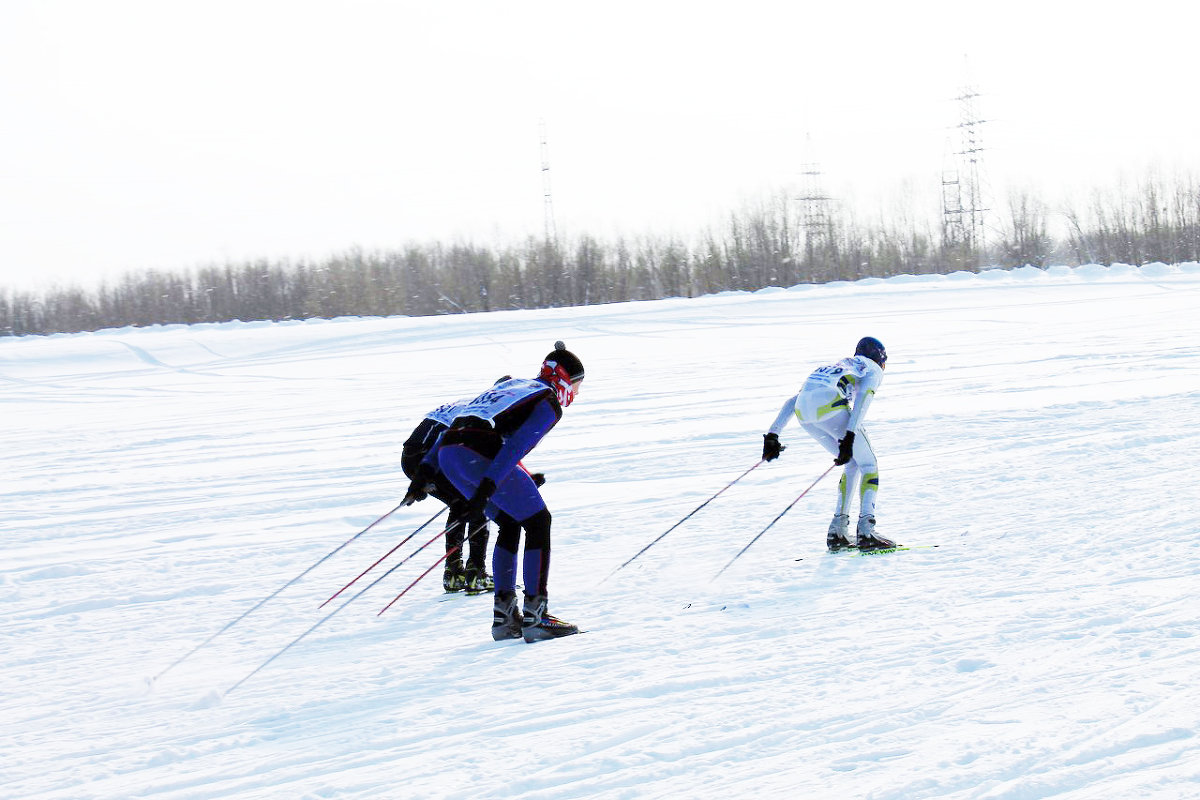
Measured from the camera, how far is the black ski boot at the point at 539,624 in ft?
18.5

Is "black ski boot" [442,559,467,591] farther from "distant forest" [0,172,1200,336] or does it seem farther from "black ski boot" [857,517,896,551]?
"distant forest" [0,172,1200,336]

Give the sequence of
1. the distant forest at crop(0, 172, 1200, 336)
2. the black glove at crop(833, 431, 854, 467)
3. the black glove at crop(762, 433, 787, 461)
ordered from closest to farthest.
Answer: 1. the black glove at crop(833, 431, 854, 467)
2. the black glove at crop(762, 433, 787, 461)
3. the distant forest at crop(0, 172, 1200, 336)

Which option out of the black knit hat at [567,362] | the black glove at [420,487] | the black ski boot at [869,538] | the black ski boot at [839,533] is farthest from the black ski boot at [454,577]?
the black ski boot at [869,538]

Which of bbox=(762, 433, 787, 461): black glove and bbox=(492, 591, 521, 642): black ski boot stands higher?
bbox=(762, 433, 787, 461): black glove

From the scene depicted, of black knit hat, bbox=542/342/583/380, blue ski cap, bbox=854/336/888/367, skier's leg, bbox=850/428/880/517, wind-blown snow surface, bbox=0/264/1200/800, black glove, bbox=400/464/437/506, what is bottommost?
wind-blown snow surface, bbox=0/264/1200/800

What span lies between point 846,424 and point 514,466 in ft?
9.86

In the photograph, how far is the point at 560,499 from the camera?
9773 mm

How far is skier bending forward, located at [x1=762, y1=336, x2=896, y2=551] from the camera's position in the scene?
24.0 ft

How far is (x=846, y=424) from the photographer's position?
24.5 feet

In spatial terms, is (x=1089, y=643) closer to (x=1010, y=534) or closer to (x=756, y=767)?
(x=756, y=767)

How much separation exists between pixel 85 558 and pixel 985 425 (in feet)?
30.7

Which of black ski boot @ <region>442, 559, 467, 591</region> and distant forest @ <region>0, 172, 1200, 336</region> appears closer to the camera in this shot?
black ski boot @ <region>442, 559, 467, 591</region>

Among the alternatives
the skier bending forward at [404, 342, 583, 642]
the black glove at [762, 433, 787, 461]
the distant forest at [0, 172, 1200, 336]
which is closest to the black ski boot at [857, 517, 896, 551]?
the black glove at [762, 433, 787, 461]

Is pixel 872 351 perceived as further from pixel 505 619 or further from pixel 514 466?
pixel 505 619
